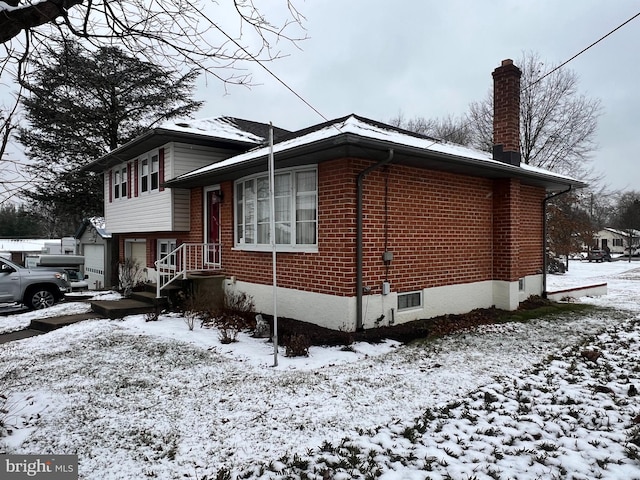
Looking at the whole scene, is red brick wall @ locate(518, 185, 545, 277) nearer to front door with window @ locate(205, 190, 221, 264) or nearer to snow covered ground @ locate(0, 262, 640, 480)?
snow covered ground @ locate(0, 262, 640, 480)

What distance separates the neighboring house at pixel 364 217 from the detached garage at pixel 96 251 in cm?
878

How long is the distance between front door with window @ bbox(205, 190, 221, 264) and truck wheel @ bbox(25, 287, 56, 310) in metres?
4.45

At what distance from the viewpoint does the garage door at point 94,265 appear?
63.2 ft

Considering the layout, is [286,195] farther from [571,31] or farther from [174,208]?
[571,31]

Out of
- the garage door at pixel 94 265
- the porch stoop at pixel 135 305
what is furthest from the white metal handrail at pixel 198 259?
the garage door at pixel 94 265

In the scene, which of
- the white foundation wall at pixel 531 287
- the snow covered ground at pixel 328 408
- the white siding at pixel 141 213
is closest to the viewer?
the snow covered ground at pixel 328 408

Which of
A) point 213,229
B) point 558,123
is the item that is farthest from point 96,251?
point 558,123

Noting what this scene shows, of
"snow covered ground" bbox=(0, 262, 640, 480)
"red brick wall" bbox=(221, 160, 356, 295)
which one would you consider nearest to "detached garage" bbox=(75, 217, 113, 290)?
"snow covered ground" bbox=(0, 262, 640, 480)

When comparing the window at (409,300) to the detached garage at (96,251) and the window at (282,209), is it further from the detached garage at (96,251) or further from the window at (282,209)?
the detached garage at (96,251)

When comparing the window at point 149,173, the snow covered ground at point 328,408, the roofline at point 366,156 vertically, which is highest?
the window at point 149,173

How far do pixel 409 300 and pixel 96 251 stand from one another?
18.1m

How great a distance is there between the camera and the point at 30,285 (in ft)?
33.5

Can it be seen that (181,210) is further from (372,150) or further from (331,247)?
(372,150)

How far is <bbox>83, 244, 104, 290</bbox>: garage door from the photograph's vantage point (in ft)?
63.2
